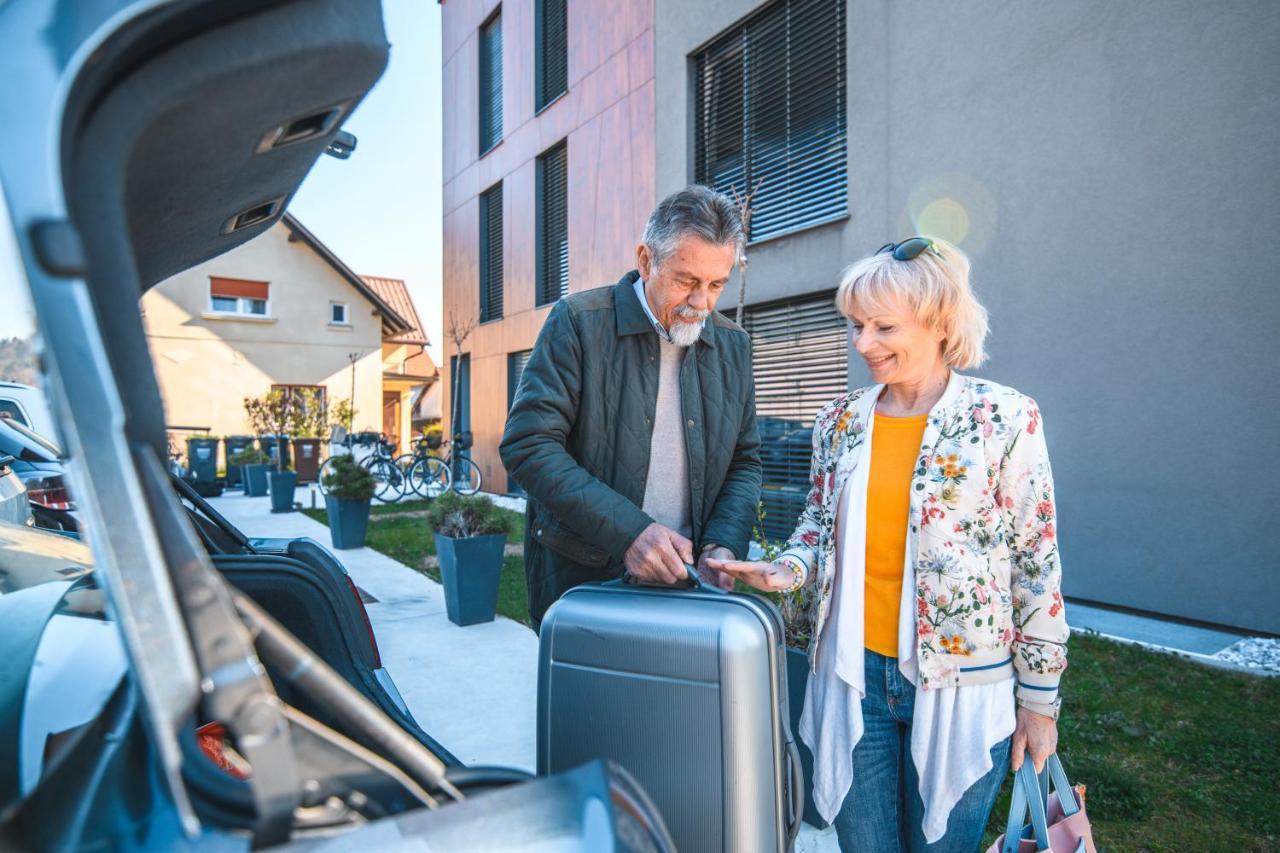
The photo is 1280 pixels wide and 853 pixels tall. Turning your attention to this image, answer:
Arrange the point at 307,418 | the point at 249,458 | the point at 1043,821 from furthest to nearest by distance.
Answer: the point at 307,418, the point at 249,458, the point at 1043,821

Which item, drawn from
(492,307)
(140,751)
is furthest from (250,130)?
(492,307)

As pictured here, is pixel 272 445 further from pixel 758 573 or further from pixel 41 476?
pixel 758 573

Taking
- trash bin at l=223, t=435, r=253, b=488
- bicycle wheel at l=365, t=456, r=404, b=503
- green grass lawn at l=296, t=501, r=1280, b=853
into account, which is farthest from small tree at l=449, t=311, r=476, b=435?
green grass lawn at l=296, t=501, r=1280, b=853

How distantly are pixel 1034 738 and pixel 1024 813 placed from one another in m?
0.15

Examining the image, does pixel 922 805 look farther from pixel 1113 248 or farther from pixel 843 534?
pixel 1113 248

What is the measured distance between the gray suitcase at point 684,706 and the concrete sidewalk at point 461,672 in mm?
1085

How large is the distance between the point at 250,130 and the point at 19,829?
2.48 feet

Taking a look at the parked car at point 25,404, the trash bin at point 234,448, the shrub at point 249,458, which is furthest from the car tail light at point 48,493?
the trash bin at point 234,448

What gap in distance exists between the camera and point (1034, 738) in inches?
60.4

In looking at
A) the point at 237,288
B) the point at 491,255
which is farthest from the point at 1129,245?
the point at 237,288

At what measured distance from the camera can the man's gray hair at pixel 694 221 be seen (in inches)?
71.7

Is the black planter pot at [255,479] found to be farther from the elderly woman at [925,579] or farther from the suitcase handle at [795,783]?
the suitcase handle at [795,783]

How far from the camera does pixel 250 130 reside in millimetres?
836

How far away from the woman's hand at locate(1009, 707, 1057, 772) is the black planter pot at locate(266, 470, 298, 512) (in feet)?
36.0
